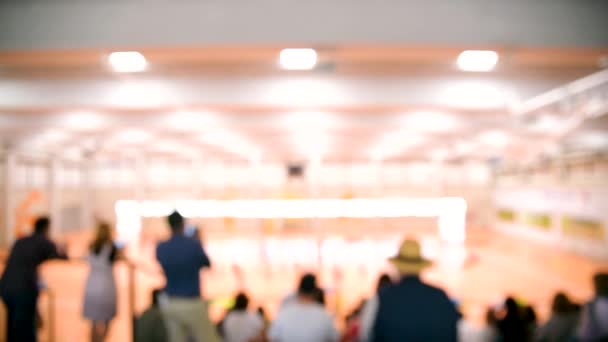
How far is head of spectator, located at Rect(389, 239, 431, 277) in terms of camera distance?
2660mm

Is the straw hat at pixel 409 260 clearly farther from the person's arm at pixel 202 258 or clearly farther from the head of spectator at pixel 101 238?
the head of spectator at pixel 101 238

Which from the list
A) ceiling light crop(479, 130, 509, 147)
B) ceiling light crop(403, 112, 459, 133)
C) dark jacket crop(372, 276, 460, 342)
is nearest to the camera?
dark jacket crop(372, 276, 460, 342)

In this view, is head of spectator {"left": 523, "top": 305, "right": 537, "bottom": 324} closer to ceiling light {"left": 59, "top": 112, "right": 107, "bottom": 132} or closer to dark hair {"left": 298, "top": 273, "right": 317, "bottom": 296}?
dark hair {"left": 298, "top": 273, "right": 317, "bottom": 296}

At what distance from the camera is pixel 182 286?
378 cm

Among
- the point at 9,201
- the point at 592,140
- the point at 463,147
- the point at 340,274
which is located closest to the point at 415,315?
the point at 340,274

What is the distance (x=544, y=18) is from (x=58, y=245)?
207 inches

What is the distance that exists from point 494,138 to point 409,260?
14775 mm

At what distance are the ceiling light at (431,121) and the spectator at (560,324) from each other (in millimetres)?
7269

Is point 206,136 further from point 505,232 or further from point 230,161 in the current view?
point 505,232

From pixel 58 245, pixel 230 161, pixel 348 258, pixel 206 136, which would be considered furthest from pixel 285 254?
pixel 58 245

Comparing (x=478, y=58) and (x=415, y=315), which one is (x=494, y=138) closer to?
(x=478, y=58)

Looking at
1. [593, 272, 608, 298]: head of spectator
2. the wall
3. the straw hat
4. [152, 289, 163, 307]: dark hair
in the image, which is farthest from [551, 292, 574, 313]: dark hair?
the wall

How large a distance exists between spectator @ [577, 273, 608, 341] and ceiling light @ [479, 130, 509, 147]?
11290 millimetres

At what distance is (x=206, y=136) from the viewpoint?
1446cm
